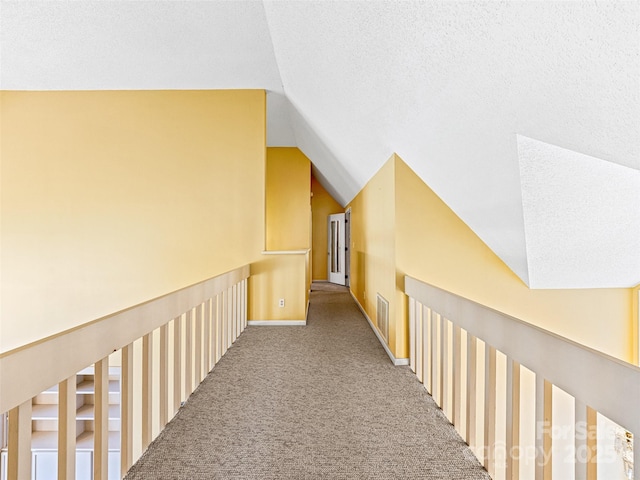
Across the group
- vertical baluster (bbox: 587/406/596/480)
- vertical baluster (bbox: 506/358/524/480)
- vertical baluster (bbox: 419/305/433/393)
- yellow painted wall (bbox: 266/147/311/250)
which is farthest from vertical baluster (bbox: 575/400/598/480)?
yellow painted wall (bbox: 266/147/311/250)

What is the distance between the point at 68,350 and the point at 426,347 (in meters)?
2.15

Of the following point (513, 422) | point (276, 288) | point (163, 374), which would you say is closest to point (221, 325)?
point (163, 374)

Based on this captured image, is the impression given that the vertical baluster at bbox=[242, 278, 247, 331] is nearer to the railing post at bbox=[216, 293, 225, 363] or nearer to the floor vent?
the railing post at bbox=[216, 293, 225, 363]

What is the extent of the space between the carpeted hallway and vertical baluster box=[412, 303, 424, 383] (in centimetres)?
9

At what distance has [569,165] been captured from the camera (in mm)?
1589

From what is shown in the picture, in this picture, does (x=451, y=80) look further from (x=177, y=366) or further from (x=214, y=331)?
(x=214, y=331)

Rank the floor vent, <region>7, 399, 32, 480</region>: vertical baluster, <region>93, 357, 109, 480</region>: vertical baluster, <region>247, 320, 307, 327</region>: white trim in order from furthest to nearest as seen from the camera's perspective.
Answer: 1. <region>247, 320, 307, 327</region>: white trim
2. the floor vent
3. <region>93, 357, 109, 480</region>: vertical baluster
4. <region>7, 399, 32, 480</region>: vertical baluster

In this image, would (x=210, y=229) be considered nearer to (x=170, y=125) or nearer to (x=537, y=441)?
(x=170, y=125)

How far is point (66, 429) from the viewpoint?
115cm

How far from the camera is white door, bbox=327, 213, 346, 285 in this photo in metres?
8.48

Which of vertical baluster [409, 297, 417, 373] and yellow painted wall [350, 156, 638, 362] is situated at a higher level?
yellow painted wall [350, 156, 638, 362]

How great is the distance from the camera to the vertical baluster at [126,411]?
1497 millimetres

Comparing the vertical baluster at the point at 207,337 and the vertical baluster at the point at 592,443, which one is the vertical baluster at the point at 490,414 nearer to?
the vertical baluster at the point at 592,443

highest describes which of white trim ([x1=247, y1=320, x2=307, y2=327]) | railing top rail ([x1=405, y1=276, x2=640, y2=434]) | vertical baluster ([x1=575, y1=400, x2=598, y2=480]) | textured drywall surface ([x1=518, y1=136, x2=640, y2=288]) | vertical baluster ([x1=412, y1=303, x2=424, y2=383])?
textured drywall surface ([x1=518, y1=136, x2=640, y2=288])
